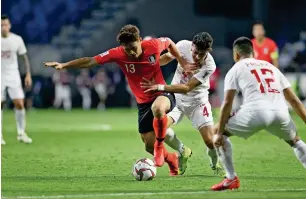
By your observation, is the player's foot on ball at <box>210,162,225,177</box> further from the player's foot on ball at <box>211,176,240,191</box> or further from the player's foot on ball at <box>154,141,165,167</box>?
the player's foot on ball at <box>211,176,240,191</box>

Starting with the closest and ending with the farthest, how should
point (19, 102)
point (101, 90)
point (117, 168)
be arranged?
1. point (117, 168)
2. point (19, 102)
3. point (101, 90)

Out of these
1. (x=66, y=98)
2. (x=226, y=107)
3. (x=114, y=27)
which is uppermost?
(x=226, y=107)

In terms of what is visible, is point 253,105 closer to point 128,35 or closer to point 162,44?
point 128,35

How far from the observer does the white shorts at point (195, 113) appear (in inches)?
427

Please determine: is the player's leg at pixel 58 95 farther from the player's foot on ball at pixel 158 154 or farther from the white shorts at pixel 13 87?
the player's foot on ball at pixel 158 154

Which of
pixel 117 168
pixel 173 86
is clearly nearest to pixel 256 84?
pixel 173 86

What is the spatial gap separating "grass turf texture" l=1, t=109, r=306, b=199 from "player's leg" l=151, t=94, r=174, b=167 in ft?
0.96

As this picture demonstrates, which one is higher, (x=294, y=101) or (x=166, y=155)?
(x=294, y=101)

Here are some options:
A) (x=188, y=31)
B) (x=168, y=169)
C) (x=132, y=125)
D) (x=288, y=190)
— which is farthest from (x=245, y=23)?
(x=288, y=190)

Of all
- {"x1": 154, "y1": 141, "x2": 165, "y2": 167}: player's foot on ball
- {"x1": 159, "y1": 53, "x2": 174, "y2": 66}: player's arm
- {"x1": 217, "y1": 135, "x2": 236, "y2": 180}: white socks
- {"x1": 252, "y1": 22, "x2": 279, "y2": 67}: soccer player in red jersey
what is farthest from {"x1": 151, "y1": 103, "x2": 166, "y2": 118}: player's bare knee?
{"x1": 252, "y1": 22, "x2": 279, "y2": 67}: soccer player in red jersey

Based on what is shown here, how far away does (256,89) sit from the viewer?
855 centimetres

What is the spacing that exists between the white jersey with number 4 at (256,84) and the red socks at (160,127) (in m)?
1.65

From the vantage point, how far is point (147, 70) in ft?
33.7

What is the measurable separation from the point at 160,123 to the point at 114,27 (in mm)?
25083
